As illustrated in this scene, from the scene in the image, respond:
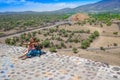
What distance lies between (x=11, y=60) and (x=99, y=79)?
5.38m

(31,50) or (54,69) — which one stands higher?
(31,50)

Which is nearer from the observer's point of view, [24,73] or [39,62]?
[24,73]

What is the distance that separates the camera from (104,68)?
37.0 feet

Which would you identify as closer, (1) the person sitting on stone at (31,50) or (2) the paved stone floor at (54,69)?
(2) the paved stone floor at (54,69)

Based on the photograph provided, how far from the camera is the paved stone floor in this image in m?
10.5

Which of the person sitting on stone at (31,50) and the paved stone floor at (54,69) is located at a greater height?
the person sitting on stone at (31,50)

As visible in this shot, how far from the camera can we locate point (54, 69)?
11.4 metres

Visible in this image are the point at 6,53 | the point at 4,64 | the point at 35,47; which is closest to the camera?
the point at 4,64

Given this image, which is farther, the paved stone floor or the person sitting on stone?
the person sitting on stone

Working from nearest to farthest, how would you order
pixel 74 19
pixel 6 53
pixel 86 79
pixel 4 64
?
pixel 86 79 < pixel 4 64 < pixel 6 53 < pixel 74 19

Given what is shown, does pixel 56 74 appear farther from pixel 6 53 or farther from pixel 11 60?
pixel 6 53

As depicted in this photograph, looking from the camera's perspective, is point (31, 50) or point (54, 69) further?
point (31, 50)

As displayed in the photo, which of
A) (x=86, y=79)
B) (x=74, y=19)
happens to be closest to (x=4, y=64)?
(x=86, y=79)

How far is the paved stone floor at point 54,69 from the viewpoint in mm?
10461
